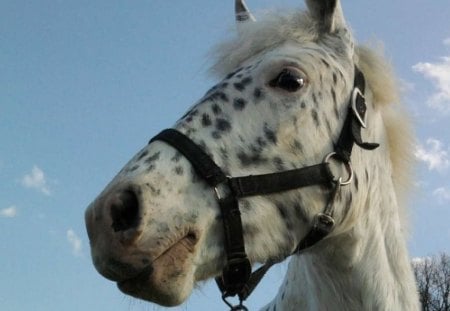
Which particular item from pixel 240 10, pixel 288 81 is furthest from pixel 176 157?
pixel 240 10

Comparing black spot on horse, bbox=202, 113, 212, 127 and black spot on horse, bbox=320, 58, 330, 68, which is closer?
black spot on horse, bbox=202, 113, 212, 127

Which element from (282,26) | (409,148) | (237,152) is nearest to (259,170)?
(237,152)

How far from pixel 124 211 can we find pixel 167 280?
347 millimetres

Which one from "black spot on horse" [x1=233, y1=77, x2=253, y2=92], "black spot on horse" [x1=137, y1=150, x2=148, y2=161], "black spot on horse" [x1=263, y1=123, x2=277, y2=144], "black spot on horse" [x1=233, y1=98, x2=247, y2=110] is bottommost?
"black spot on horse" [x1=263, y1=123, x2=277, y2=144]

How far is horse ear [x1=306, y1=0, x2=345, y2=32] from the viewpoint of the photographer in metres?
3.60

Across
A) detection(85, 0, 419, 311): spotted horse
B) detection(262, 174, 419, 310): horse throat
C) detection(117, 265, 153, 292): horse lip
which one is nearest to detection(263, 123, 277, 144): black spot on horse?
detection(85, 0, 419, 311): spotted horse

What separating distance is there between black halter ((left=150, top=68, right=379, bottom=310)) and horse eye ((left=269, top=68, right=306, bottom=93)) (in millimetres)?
382

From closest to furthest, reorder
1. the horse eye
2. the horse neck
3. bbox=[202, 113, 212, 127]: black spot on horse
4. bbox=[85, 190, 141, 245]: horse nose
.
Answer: bbox=[85, 190, 141, 245]: horse nose
bbox=[202, 113, 212, 127]: black spot on horse
the horse eye
the horse neck

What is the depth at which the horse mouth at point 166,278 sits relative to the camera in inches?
98.4

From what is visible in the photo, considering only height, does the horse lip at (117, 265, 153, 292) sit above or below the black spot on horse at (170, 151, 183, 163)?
below

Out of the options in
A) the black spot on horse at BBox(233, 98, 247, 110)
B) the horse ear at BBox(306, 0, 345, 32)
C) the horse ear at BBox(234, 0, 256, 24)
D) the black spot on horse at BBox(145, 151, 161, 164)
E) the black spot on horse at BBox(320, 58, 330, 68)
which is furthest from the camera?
the horse ear at BBox(234, 0, 256, 24)

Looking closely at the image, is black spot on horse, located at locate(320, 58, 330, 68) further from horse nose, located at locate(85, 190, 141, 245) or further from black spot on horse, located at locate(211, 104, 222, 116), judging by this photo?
horse nose, located at locate(85, 190, 141, 245)

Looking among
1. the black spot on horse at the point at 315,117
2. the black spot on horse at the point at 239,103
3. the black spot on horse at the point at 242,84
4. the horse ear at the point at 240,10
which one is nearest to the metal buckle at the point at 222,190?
the black spot on horse at the point at 239,103

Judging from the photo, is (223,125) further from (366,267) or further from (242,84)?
(366,267)
